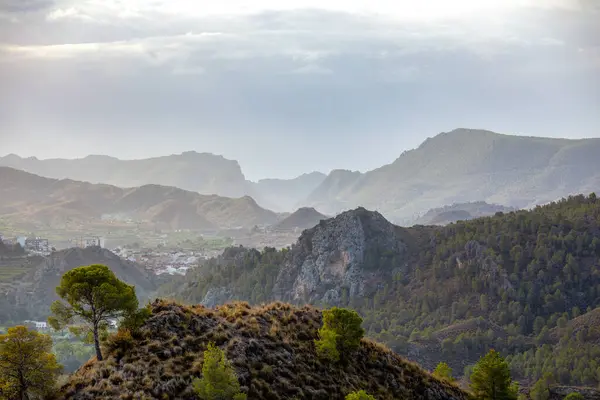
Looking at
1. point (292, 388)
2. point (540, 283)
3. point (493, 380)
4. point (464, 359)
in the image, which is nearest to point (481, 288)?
point (540, 283)

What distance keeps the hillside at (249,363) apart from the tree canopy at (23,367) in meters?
1.76

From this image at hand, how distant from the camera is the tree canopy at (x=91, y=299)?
40.5m

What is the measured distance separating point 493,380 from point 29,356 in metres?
44.1

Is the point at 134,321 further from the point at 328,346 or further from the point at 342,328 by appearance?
the point at 342,328

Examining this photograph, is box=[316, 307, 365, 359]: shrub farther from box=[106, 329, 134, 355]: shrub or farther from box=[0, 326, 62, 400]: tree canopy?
box=[0, 326, 62, 400]: tree canopy

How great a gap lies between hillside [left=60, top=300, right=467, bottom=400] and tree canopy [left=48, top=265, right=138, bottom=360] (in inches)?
85.2

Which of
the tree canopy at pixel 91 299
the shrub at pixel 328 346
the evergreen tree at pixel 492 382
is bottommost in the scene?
the evergreen tree at pixel 492 382

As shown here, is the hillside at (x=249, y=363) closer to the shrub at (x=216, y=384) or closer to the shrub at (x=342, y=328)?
the shrub at (x=342, y=328)

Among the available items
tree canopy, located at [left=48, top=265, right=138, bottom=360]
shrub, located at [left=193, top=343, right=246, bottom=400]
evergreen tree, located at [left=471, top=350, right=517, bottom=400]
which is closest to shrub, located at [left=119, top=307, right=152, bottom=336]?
tree canopy, located at [left=48, top=265, right=138, bottom=360]

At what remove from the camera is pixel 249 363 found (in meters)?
44.2

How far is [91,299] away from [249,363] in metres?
12.2

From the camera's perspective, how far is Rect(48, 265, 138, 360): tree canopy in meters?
40.5

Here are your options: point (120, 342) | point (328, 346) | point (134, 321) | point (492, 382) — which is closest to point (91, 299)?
point (134, 321)

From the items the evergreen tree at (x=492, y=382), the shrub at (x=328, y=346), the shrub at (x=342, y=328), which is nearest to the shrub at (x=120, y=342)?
the shrub at (x=328, y=346)
